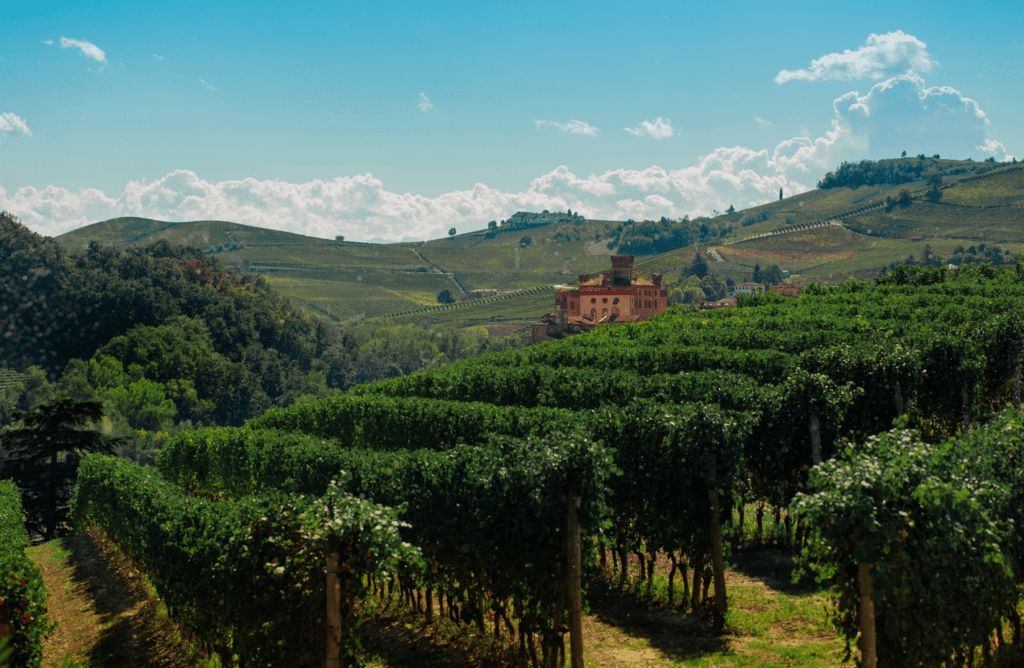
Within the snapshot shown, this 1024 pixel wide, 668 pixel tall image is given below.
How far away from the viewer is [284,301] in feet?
418

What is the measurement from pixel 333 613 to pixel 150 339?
97979 millimetres

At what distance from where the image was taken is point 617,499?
13.7m

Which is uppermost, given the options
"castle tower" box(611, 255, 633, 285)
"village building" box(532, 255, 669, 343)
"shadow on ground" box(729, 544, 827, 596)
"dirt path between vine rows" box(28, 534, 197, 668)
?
"castle tower" box(611, 255, 633, 285)

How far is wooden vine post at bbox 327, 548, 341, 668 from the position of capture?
8.18 meters

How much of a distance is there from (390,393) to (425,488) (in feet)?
49.9

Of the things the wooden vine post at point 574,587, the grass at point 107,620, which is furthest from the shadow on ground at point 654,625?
the grass at point 107,620

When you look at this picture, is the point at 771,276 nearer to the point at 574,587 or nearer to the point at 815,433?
the point at 815,433

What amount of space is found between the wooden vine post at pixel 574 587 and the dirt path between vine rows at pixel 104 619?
727cm

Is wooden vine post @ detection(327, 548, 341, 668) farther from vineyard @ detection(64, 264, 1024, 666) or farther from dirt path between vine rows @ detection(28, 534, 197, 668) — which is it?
dirt path between vine rows @ detection(28, 534, 197, 668)

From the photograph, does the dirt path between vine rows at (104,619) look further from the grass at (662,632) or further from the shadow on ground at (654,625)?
the shadow on ground at (654,625)

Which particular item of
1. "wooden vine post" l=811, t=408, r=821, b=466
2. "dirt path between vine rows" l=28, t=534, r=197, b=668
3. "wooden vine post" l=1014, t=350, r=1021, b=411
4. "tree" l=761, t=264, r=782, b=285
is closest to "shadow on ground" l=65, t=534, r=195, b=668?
"dirt path between vine rows" l=28, t=534, r=197, b=668

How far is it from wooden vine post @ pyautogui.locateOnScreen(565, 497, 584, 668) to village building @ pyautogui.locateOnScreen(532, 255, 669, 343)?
297ft

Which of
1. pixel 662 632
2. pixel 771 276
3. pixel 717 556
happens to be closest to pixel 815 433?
pixel 717 556

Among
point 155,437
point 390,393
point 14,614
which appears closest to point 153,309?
point 155,437
